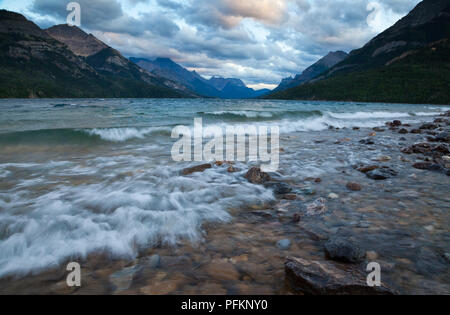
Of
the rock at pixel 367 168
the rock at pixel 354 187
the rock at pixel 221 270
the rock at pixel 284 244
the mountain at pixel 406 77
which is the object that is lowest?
the rock at pixel 221 270

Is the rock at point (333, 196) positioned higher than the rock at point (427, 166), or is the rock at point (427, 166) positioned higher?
the rock at point (427, 166)

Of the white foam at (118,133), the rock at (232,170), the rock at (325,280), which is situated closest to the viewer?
the rock at (325,280)

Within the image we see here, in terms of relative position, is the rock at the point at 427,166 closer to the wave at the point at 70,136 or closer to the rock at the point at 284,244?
the rock at the point at 284,244

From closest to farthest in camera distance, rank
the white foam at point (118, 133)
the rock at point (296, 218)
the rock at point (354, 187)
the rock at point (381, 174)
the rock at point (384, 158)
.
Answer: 1. the rock at point (296, 218)
2. the rock at point (354, 187)
3. the rock at point (381, 174)
4. the rock at point (384, 158)
5. the white foam at point (118, 133)

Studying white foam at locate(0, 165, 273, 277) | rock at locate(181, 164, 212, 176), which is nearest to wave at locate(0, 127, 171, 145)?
white foam at locate(0, 165, 273, 277)

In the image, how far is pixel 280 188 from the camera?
4562mm

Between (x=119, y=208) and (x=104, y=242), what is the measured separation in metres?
0.88

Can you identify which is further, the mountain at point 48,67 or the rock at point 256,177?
the mountain at point 48,67

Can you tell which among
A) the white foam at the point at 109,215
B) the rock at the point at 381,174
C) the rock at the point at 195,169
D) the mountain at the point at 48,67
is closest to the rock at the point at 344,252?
the white foam at the point at 109,215

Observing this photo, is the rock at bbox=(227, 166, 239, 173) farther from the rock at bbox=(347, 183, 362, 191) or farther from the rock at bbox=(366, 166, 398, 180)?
the rock at bbox=(366, 166, 398, 180)

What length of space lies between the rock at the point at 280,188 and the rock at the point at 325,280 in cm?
233

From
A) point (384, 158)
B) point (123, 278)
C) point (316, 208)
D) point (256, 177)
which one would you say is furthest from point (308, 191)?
point (384, 158)

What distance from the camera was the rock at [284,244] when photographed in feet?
8.66
